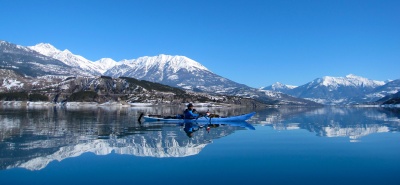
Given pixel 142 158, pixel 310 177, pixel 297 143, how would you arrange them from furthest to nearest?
pixel 297 143 → pixel 142 158 → pixel 310 177

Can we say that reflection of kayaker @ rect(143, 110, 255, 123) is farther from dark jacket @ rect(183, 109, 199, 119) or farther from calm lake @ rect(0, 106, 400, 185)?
calm lake @ rect(0, 106, 400, 185)

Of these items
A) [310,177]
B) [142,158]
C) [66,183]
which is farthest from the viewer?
[142,158]

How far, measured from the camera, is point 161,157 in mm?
24344

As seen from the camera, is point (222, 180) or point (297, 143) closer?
point (222, 180)

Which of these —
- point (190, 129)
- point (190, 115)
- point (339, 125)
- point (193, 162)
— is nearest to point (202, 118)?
point (190, 115)

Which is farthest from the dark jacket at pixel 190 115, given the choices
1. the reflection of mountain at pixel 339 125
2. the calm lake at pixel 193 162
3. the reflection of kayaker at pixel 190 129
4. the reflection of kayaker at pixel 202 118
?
the calm lake at pixel 193 162

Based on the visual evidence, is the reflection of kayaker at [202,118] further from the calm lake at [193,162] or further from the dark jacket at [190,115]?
the calm lake at [193,162]

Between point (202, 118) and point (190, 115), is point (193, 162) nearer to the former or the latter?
point (202, 118)

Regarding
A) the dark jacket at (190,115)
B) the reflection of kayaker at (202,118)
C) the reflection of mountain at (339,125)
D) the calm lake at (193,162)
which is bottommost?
the calm lake at (193,162)

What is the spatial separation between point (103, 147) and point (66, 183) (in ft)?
37.4

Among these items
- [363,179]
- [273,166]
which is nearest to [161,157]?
[273,166]

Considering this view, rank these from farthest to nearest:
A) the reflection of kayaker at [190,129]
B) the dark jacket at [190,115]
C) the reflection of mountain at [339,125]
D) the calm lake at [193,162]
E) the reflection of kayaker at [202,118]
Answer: the dark jacket at [190,115] → the reflection of kayaker at [202,118] → the reflection of mountain at [339,125] → the reflection of kayaker at [190,129] → the calm lake at [193,162]

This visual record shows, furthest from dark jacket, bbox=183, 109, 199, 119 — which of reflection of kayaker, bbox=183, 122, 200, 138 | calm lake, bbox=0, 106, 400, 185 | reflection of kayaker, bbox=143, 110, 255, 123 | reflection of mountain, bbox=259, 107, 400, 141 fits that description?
calm lake, bbox=0, 106, 400, 185

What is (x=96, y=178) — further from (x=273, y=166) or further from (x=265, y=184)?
(x=273, y=166)
